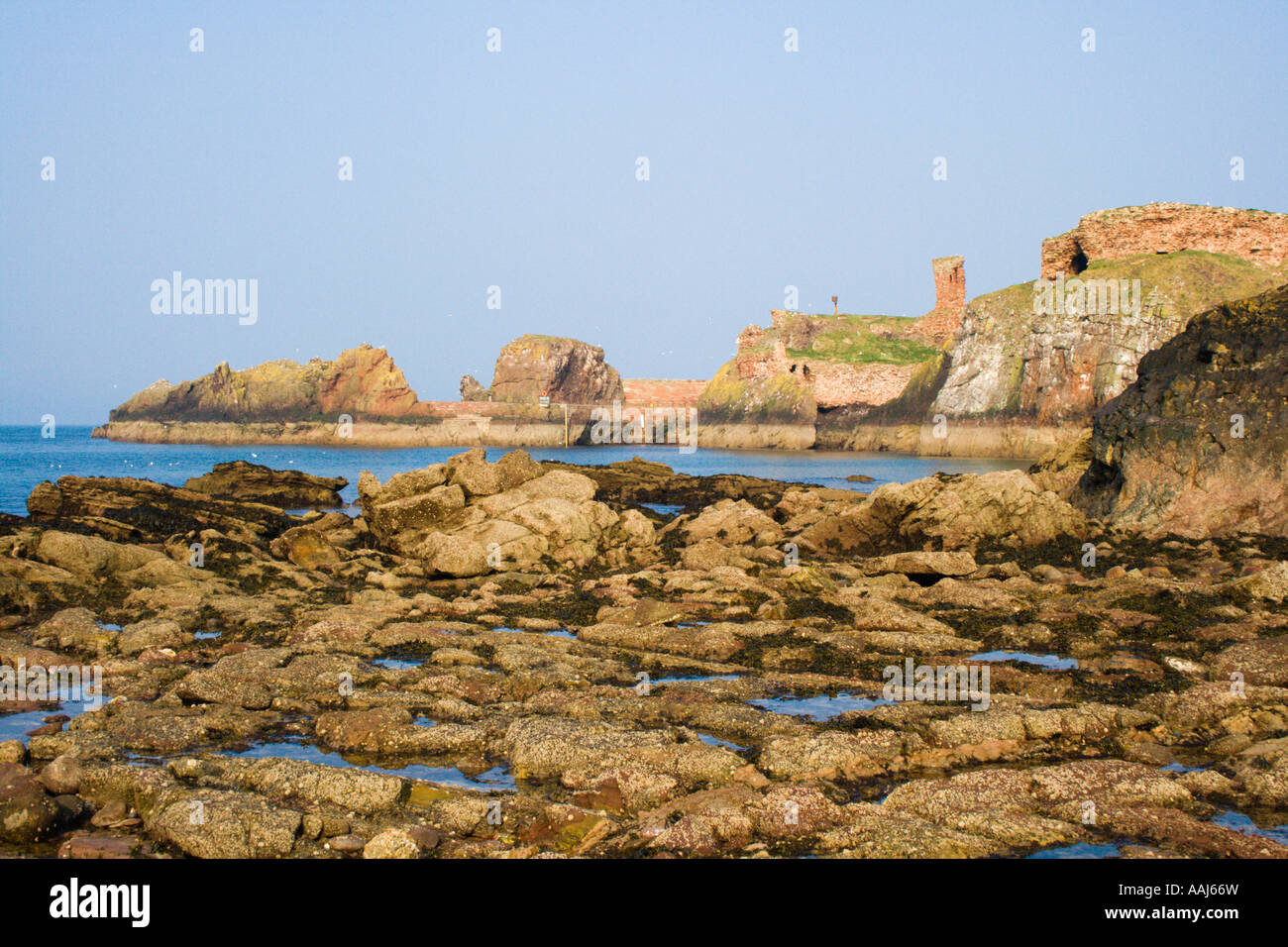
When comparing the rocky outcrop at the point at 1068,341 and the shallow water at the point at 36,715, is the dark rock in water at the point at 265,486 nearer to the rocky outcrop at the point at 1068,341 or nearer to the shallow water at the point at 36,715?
the shallow water at the point at 36,715

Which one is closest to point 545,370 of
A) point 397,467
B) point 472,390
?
point 472,390

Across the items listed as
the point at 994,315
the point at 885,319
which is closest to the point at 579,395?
the point at 885,319

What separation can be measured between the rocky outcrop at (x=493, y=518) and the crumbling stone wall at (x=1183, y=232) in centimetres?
6737

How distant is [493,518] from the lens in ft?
74.1

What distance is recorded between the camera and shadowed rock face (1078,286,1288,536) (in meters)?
22.5

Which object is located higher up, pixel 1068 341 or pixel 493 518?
pixel 1068 341

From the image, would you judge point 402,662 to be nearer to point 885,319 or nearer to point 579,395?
point 885,319

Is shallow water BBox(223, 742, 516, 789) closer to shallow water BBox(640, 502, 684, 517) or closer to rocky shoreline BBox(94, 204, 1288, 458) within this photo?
shallow water BBox(640, 502, 684, 517)

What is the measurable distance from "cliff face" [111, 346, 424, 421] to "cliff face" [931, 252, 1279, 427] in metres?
87.9

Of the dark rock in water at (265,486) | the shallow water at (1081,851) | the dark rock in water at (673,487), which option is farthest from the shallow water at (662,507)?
the shallow water at (1081,851)

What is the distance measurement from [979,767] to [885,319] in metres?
129

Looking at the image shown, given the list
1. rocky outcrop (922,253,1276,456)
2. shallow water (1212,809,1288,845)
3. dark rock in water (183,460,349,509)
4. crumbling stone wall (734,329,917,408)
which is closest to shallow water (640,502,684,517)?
dark rock in water (183,460,349,509)

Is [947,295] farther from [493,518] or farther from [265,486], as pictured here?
[493,518]

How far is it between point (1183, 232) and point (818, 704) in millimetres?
78386
